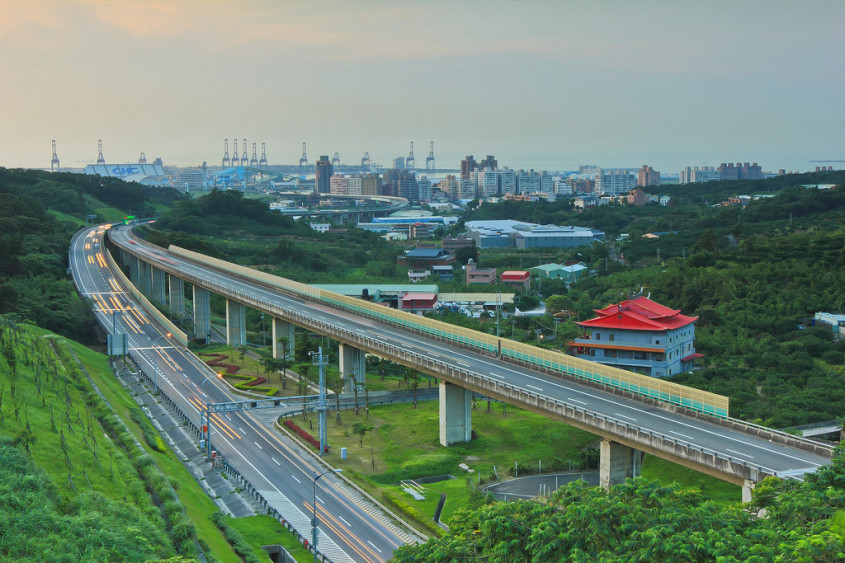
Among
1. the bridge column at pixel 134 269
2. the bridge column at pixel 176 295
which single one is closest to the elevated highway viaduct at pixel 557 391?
the bridge column at pixel 176 295

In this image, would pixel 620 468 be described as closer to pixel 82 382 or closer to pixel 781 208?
pixel 82 382

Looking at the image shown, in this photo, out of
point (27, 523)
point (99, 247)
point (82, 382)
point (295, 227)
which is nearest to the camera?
point (27, 523)

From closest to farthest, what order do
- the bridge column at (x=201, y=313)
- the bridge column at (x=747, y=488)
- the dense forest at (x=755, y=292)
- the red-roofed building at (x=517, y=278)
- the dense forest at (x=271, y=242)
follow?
1. the bridge column at (x=747, y=488)
2. the dense forest at (x=755, y=292)
3. the bridge column at (x=201, y=313)
4. the red-roofed building at (x=517, y=278)
5. the dense forest at (x=271, y=242)

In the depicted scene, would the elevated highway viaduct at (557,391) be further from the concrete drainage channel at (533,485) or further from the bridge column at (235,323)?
the concrete drainage channel at (533,485)

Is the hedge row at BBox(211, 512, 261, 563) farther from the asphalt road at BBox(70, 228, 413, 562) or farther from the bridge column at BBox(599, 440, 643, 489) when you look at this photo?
the bridge column at BBox(599, 440, 643, 489)

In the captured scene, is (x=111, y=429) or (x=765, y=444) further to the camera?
(x=111, y=429)

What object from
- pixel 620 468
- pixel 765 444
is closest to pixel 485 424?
pixel 620 468
